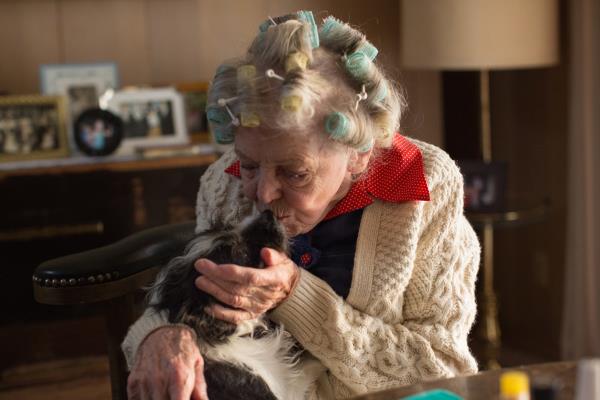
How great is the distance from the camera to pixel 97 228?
308 cm

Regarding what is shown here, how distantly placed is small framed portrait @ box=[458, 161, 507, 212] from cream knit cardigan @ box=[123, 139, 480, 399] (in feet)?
4.75

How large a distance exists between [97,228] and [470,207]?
1.19m

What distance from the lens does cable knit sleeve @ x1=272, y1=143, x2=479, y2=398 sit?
4.96 ft

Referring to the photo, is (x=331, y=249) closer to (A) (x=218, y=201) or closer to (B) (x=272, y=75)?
(A) (x=218, y=201)

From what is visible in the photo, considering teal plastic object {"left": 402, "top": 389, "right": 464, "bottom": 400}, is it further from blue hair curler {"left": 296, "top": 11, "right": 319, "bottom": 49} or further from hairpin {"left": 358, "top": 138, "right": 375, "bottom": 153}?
blue hair curler {"left": 296, "top": 11, "right": 319, "bottom": 49}

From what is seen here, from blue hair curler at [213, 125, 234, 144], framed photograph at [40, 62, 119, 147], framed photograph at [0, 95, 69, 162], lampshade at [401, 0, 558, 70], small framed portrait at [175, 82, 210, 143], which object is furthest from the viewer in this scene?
small framed portrait at [175, 82, 210, 143]

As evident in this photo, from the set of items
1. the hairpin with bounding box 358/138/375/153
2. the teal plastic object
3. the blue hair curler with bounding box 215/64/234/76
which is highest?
the blue hair curler with bounding box 215/64/234/76

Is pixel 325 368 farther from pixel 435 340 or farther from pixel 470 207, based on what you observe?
pixel 470 207

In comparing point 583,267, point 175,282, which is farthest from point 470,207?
point 175,282

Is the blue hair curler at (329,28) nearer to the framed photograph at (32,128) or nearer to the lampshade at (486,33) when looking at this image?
the lampshade at (486,33)

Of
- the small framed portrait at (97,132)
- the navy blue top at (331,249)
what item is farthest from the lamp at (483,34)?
the navy blue top at (331,249)

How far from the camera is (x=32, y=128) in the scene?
311 cm

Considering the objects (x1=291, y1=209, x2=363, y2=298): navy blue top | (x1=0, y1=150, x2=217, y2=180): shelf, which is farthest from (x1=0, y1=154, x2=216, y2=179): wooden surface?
(x1=291, y1=209, x2=363, y2=298): navy blue top

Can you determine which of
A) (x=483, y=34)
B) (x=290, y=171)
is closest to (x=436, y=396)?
(x=290, y=171)
